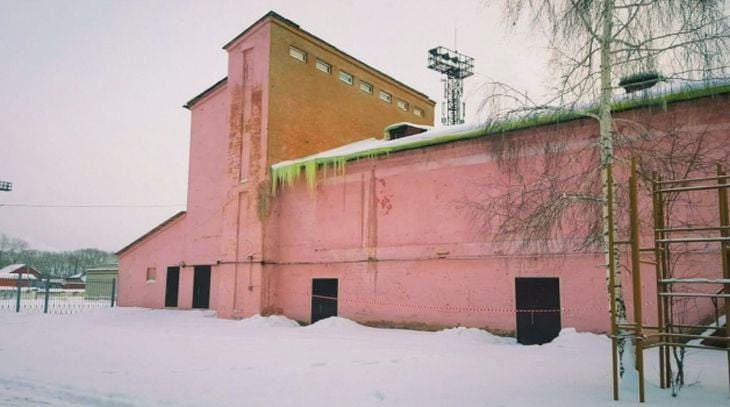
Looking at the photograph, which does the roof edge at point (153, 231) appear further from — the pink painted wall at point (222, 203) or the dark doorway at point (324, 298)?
the dark doorway at point (324, 298)

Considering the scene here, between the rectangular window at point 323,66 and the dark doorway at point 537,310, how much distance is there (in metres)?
12.7

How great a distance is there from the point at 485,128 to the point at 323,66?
14.3 m

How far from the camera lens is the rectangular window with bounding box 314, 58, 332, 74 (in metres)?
21.0

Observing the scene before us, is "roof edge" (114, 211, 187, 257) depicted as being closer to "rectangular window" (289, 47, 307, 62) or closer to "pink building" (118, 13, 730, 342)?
"pink building" (118, 13, 730, 342)

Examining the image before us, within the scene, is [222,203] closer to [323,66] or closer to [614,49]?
[323,66]

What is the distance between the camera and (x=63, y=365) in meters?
8.91

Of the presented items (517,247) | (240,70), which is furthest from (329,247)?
(240,70)

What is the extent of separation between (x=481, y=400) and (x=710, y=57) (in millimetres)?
5470

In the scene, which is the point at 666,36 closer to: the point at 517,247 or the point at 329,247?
the point at 517,247

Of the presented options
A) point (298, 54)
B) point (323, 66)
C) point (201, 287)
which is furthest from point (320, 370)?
point (323, 66)

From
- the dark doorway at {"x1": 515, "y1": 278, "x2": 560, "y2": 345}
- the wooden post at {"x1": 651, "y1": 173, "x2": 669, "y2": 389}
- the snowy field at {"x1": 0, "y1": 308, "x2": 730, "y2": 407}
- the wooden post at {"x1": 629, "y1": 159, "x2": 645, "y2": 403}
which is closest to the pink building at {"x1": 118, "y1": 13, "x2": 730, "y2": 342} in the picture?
the dark doorway at {"x1": 515, "y1": 278, "x2": 560, "y2": 345}

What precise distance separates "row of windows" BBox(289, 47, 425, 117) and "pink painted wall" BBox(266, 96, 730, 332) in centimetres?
574

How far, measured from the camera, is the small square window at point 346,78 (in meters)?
22.3

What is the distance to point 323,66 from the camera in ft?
70.1
